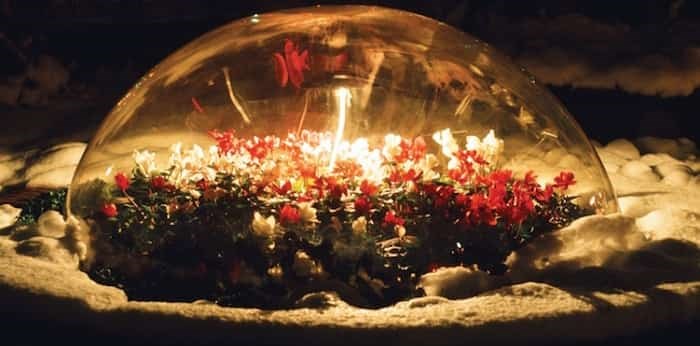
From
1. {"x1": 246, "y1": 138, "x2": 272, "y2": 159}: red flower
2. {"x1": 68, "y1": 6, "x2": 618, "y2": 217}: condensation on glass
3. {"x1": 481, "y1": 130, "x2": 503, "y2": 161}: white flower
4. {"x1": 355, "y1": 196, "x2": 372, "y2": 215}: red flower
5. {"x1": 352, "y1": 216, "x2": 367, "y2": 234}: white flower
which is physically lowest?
{"x1": 352, "y1": 216, "x2": 367, "y2": 234}: white flower

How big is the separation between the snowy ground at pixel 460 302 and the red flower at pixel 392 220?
36cm

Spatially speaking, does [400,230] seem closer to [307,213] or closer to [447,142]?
[307,213]

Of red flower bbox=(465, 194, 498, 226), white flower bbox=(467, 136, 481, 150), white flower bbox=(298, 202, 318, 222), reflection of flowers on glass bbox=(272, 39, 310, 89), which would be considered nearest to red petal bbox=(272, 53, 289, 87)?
reflection of flowers on glass bbox=(272, 39, 310, 89)

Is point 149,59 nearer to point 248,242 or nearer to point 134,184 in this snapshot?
point 134,184

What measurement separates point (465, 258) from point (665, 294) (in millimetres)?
930

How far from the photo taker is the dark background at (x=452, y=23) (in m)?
8.33

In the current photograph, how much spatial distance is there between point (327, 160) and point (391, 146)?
37 centimetres

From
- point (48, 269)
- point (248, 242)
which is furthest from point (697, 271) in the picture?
point (48, 269)

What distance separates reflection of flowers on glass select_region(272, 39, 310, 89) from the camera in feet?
17.8

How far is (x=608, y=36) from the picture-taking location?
9453mm

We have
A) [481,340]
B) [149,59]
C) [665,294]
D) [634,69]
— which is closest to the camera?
[481,340]

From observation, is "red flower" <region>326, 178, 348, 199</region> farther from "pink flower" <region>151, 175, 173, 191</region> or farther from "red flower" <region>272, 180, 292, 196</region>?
"pink flower" <region>151, 175, 173, 191</region>

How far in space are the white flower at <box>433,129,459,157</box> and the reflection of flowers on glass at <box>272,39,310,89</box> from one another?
0.86m

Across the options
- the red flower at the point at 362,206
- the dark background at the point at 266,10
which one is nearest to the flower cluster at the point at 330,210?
the red flower at the point at 362,206
